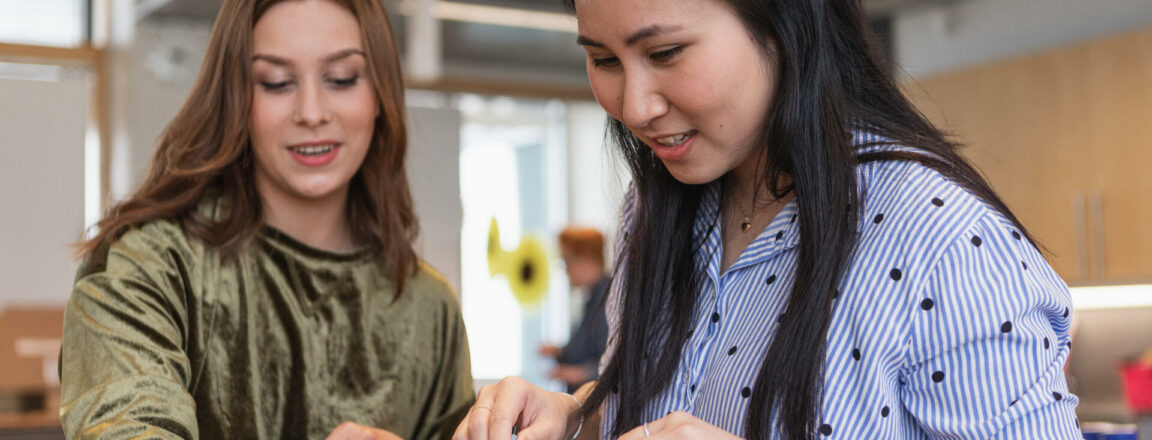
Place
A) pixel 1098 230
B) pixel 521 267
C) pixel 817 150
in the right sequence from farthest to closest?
pixel 521 267 < pixel 1098 230 < pixel 817 150

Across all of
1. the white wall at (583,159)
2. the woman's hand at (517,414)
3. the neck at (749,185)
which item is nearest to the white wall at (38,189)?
the white wall at (583,159)

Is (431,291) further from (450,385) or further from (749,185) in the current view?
(749,185)

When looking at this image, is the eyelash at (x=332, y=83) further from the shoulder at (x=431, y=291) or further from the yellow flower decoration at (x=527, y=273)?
the yellow flower decoration at (x=527, y=273)

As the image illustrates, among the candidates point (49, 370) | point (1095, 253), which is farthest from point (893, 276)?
point (49, 370)

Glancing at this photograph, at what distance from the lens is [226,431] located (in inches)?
63.2

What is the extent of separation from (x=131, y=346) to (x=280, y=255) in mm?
287

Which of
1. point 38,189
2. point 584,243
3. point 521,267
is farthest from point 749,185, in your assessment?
point 521,267

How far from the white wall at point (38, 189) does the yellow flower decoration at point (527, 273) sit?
7.57 feet

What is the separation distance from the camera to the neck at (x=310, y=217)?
1.72 meters

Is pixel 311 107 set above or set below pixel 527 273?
above

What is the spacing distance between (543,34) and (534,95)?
2.61ft

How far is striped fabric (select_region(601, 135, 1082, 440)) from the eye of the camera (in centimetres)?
93

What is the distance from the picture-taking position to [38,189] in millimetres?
5496

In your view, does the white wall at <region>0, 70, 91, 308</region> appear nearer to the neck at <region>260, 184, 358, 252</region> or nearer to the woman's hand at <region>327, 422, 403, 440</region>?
the neck at <region>260, 184, 358, 252</region>
